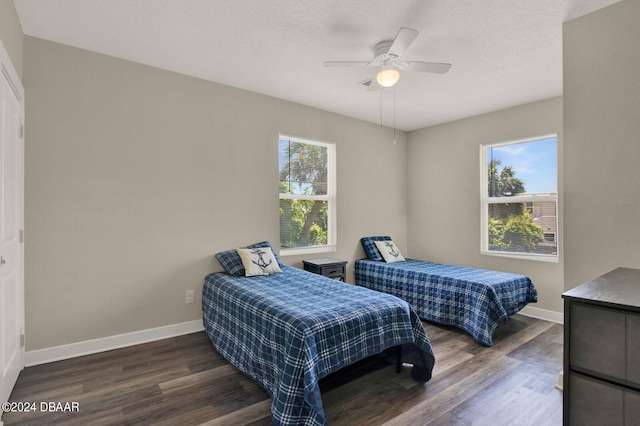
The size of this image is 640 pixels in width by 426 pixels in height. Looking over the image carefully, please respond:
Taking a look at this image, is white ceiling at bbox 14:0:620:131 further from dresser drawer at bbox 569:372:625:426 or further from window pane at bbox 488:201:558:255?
dresser drawer at bbox 569:372:625:426

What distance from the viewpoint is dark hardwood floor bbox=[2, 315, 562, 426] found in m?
1.93

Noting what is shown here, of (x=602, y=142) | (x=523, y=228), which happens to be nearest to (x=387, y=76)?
(x=602, y=142)

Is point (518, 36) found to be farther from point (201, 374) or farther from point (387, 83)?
point (201, 374)

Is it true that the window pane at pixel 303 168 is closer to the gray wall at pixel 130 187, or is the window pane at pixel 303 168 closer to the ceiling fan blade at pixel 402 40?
the gray wall at pixel 130 187

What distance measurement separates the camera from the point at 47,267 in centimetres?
263

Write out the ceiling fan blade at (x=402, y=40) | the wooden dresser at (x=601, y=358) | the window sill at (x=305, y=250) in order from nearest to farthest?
the wooden dresser at (x=601, y=358) → the ceiling fan blade at (x=402, y=40) → the window sill at (x=305, y=250)

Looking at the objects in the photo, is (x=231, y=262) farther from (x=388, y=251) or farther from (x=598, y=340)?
(x=598, y=340)

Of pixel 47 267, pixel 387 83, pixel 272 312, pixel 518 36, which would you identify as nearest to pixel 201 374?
pixel 272 312

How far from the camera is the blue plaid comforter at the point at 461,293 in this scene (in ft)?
10.3

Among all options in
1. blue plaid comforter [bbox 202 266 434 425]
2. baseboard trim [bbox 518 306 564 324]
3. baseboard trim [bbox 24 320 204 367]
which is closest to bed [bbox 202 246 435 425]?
blue plaid comforter [bbox 202 266 434 425]

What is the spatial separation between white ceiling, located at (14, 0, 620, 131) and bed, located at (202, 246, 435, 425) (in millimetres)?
1978

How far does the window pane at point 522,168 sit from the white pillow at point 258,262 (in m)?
3.06

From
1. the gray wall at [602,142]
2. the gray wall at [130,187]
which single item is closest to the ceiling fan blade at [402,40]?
the gray wall at [602,142]

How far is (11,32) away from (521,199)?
5046mm
